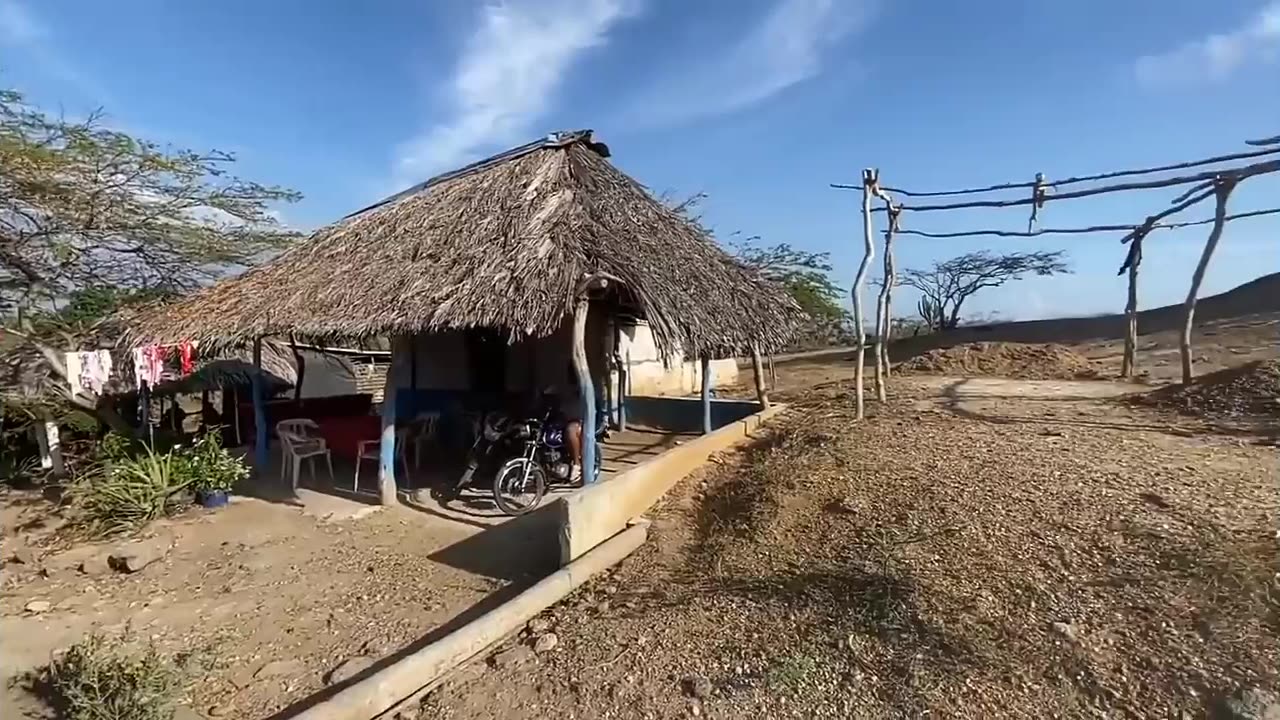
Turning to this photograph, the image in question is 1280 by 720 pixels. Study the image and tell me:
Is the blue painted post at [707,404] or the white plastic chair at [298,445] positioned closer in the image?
the white plastic chair at [298,445]

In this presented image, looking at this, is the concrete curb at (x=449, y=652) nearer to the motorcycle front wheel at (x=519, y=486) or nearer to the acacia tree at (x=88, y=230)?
the motorcycle front wheel at (x=519, y=486)

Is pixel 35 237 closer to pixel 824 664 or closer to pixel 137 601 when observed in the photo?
pixel 137 601

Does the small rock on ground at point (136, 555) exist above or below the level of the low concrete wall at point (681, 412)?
Answer: below

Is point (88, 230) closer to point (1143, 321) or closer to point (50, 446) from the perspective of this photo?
point (50, 446)

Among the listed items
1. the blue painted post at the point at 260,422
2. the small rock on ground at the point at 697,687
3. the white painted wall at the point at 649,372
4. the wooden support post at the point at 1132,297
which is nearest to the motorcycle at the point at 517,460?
the blue painted post at the point at 260,422

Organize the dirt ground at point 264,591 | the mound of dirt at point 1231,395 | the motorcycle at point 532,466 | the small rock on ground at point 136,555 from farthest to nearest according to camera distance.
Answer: the motorcycle at point 532,466, the mound of dirt at point 1231,395, the small rock on ground at point 136,555, the dirt ground at point 264,591

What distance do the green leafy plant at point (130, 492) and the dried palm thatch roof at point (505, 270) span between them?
147cm

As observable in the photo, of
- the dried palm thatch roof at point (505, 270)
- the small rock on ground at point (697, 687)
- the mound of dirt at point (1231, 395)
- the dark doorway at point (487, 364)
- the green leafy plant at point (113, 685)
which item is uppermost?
the dried palm thatch roof at point (505, 270)

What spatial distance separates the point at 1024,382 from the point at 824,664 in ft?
30.7

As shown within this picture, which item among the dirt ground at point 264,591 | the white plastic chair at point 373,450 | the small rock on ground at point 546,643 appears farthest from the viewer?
the white plastic chair at point 373,450

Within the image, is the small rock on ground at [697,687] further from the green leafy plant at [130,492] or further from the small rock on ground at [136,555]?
the green leafy plant at [130,492]

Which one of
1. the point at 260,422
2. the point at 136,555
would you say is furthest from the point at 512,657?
the point at 260,422

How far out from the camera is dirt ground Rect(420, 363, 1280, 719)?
10.3ft

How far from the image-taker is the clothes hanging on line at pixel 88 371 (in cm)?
833
